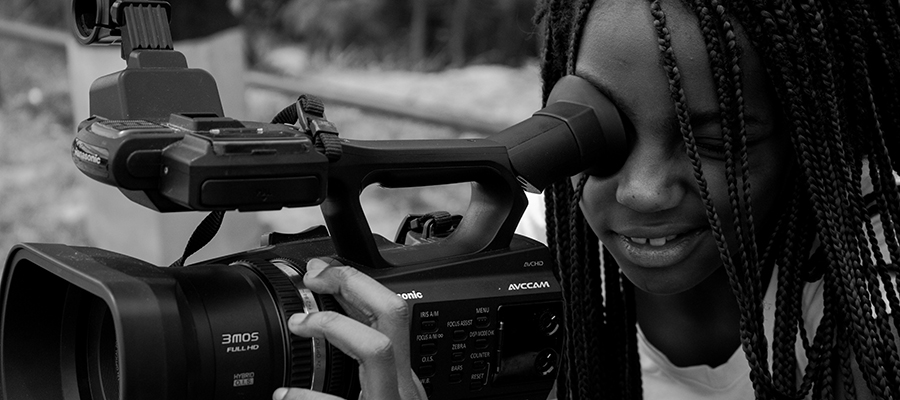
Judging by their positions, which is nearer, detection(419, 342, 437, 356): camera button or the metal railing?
detection(419, 342, 437, 356): camera button

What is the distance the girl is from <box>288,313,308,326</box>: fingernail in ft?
0.15

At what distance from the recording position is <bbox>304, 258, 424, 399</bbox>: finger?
101cm

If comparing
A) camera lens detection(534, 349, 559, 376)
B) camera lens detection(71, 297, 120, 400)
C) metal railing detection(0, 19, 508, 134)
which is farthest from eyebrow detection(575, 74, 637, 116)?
metal railing detection(0, 19, 508, 134)

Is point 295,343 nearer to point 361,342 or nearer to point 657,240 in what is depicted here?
point 361,342

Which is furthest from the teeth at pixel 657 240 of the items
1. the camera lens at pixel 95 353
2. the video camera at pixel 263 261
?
the camera lens at pixel 95 353

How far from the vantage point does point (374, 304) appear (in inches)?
40.0

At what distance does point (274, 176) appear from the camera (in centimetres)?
96

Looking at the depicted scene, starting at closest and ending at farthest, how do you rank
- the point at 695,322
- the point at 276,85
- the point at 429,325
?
the point at 429,325, the point at 695,322, the point at 276,85

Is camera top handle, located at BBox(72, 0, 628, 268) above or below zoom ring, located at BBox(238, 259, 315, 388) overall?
above

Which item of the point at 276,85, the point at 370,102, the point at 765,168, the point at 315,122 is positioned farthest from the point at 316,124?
the point at 276,85

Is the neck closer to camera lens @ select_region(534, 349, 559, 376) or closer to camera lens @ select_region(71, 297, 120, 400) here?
camera lens @ select_region(534, 349, 559, 376)

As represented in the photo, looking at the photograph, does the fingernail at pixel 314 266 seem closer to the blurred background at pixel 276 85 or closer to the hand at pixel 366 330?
the hand at pixel 366 330

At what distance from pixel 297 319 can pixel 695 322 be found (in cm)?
66

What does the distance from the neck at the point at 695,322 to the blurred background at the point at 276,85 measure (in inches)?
8.4
